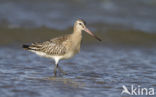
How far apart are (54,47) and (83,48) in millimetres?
3498

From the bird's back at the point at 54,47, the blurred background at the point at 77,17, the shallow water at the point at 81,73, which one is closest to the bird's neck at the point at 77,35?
the bird's back at the point at 54,47

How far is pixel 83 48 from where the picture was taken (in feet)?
42.6

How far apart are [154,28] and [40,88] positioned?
8.70 metres

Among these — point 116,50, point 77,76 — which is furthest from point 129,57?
point 77,76

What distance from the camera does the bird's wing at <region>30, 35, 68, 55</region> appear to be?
9.50 m

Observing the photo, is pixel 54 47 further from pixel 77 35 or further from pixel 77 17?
pixel 77 17

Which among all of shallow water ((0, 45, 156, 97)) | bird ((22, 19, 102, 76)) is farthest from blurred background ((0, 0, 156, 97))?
bird ((22, 19, 102, 76))

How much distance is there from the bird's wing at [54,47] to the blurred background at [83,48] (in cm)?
52

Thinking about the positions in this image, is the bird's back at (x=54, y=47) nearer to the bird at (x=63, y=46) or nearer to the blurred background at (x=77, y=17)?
the bird at (x=63, y=46)

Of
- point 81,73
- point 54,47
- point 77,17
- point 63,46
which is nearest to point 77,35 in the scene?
point 63,46

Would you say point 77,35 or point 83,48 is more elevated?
point 83,48

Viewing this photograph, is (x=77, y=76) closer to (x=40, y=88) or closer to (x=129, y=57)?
(x=40, y=88)

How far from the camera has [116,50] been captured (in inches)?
507

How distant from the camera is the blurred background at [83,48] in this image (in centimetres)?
833
